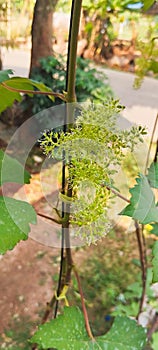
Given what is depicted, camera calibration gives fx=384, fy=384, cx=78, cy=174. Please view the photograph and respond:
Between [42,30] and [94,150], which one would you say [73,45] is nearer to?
[94,150]

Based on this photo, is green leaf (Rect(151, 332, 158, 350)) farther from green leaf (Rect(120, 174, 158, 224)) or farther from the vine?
green leaf (Rect(120, 174, 158, 224))

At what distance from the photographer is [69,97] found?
22.2 inches

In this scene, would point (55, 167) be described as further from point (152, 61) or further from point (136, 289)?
point (136, 289)

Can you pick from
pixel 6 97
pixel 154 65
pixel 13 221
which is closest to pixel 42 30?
pixel 154 65

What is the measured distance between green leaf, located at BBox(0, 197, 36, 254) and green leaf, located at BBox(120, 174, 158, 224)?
5.8 inches

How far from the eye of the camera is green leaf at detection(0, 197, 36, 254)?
0.55m

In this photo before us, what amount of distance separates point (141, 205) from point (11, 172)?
0.27 metres

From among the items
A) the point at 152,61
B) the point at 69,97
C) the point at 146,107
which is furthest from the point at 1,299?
the point at 146,107

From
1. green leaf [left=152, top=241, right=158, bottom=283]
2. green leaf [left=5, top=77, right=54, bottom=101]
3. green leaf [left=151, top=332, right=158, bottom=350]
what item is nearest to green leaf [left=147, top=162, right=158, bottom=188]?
green leaf [left=152, top=241, right=158, bottom=283]

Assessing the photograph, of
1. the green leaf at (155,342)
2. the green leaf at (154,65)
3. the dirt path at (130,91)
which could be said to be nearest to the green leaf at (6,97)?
the green leaf at (154,65)

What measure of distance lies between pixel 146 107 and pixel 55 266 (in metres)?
2.98

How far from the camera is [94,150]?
0.45 metres

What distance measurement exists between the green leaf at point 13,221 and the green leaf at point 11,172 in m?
0.09

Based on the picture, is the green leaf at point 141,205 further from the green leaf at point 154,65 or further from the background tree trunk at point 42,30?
the background tree trunk at point 42,30
